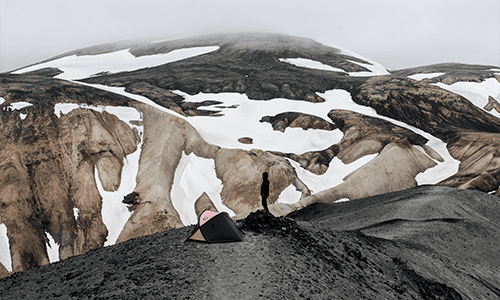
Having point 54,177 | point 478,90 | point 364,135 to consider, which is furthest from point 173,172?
point 478,90

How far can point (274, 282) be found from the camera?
23.1ft

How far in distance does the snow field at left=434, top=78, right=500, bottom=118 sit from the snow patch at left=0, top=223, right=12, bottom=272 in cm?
5843

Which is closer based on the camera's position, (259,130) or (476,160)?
(476,160)

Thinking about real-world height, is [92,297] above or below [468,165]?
above

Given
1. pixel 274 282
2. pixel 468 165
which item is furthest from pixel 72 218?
pixel 468 165

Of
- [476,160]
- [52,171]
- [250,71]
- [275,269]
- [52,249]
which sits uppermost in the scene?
[250,71]

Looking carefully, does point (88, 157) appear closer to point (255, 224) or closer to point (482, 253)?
point (255, 224)

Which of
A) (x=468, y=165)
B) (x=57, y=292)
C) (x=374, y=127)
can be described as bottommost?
(x=468, y=165)

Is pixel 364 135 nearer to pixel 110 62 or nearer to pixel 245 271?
pixel 245 271

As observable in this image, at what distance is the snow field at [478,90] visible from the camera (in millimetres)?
55438

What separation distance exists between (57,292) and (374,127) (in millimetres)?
36133

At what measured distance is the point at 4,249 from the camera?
23156mm

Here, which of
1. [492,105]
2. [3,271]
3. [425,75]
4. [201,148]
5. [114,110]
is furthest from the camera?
[425,75]

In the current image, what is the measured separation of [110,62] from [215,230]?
Answer: 6945 cm
